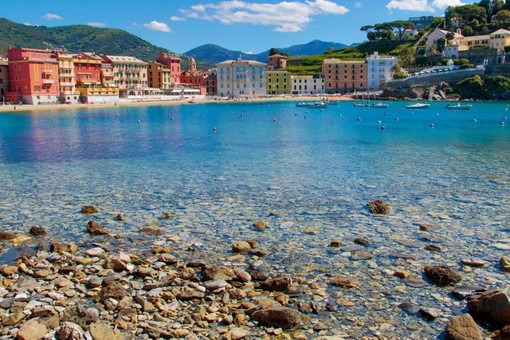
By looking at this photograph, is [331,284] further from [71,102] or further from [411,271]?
[71,102]

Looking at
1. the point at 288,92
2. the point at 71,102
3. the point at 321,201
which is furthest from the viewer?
the point at 288,92

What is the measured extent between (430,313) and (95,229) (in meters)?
10.0

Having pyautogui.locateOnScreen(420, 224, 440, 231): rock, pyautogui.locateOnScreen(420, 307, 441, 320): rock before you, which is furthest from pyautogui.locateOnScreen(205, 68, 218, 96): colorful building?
pyautogui.locateOnScreen(420, 307, 441, 320): rock

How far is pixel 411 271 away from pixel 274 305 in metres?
3.84

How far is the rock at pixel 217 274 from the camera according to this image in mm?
10422

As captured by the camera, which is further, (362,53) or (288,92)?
(362,53)

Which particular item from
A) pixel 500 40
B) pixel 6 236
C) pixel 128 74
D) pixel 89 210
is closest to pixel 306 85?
pixel 500 40

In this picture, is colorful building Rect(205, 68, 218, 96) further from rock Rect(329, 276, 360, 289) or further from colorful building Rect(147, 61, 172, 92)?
rock Rect(329, 276, 360, 289)

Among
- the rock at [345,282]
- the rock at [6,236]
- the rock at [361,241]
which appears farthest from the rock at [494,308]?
the rock at [6,236]

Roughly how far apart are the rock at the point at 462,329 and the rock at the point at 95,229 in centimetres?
1017

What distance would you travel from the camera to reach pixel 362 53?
17212cm

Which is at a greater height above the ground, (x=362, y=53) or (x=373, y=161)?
(x=362, y=53)

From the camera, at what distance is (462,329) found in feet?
25.9

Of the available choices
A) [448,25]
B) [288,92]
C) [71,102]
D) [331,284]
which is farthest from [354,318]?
[448,25]
